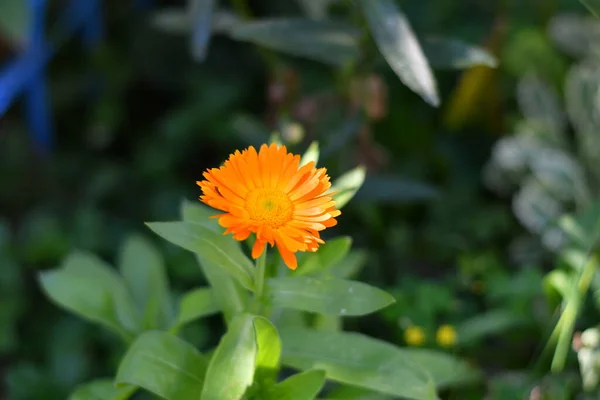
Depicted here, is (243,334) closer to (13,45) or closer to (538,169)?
(538,169)

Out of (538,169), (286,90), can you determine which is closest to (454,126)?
(538,169)

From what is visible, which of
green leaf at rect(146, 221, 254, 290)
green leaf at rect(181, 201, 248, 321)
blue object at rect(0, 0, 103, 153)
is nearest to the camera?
green leaf at rect(146, 221, 254, 290)

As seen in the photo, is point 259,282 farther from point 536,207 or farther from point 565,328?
point 536,207

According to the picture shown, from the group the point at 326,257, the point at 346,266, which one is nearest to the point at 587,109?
the point at 346,266

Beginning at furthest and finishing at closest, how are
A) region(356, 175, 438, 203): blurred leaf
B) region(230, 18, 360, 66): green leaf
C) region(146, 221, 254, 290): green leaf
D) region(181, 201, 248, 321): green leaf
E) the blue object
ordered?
the blue object < region(356, 175, 438, 203): blurred leaf < region(230, 18, 360, 66): green leaf < region(181, 201, 248, 321): green leaf < region(146, 221, 254, 290): green leaf

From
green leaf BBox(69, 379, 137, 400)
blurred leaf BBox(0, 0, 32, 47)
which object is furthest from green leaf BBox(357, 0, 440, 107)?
blurred leaf BBox(0, 0, 32, 47)

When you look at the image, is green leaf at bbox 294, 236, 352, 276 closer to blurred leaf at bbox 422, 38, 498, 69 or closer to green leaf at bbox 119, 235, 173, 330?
green leaf at bbox 119, 235, 173, 330
